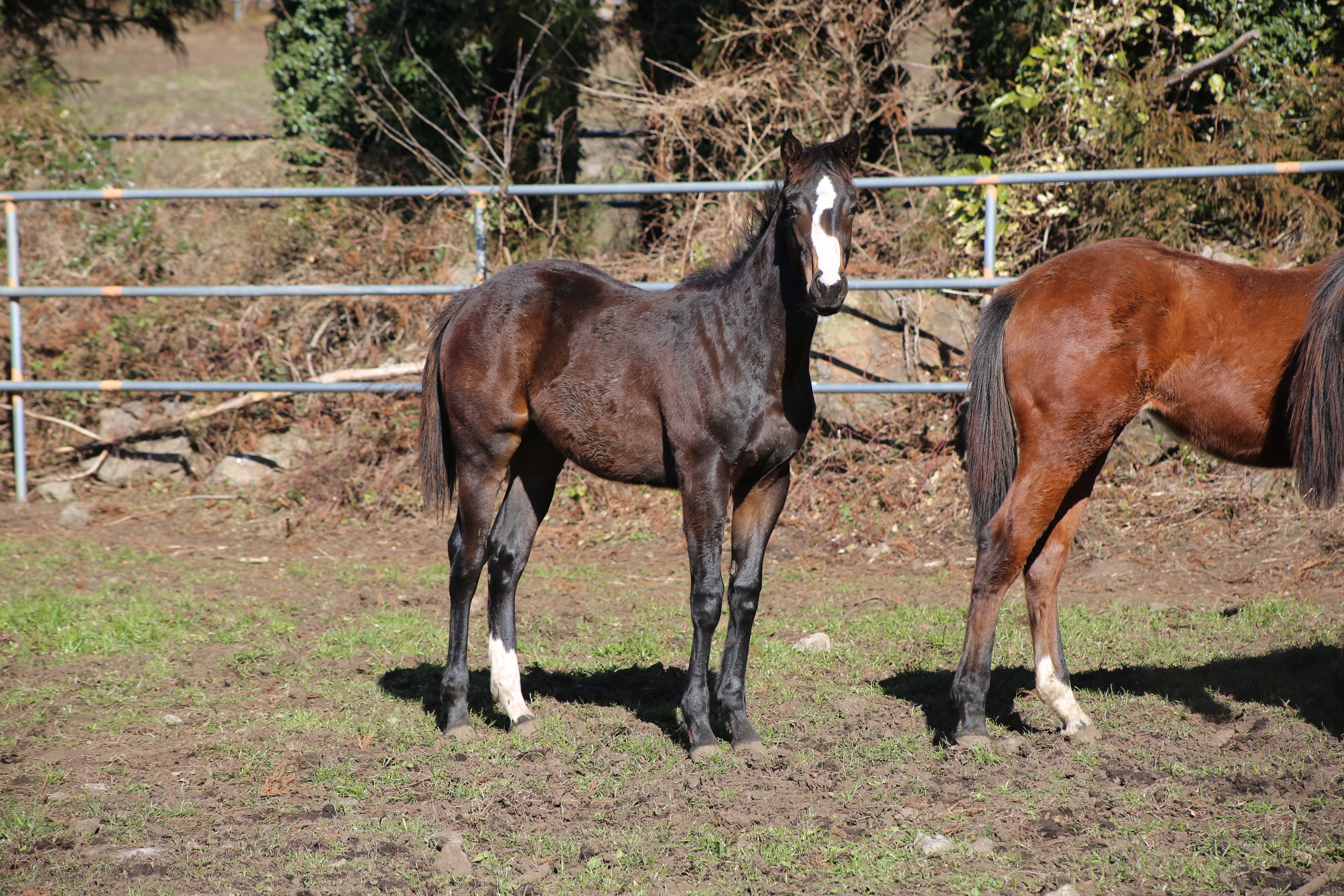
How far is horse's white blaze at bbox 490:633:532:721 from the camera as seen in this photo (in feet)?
13.1

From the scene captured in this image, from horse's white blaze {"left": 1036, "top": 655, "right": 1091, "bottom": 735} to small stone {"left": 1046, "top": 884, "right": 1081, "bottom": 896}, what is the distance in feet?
3.91

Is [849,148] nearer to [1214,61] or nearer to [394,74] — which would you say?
[1214,61]

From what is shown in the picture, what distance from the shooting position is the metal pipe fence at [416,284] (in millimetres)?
6184

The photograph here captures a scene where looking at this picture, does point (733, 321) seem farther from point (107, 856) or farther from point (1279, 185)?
point (1279, 185)

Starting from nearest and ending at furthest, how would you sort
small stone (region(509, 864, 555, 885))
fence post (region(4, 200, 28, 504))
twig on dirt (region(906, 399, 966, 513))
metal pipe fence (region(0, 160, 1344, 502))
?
small stone (region(509, 864, 555, 885)) → metal pipe fence (region(0, 160, 1344, 502)) → twig on dirt (region(906, 399, 966, 513)) → fence post (region(4, 200, 28, 504))

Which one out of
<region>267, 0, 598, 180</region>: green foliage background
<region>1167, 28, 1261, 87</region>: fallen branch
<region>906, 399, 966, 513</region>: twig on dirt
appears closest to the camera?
<region>906, 399, 966, 513</region>: twig on dirt

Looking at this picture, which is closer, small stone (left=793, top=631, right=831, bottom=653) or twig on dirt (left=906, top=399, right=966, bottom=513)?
small stone (left=793, top=631, right=831, bottom=653)

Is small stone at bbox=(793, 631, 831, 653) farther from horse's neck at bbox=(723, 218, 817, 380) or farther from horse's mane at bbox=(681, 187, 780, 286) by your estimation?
horse's mane at bbox=(681, 187, 780, 286)

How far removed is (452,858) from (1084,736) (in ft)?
7.56

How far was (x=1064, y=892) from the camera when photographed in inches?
102

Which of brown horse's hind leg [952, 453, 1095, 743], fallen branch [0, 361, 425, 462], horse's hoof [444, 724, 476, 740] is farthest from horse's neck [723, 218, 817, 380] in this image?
fallen branch [0, 361, 425, 462]

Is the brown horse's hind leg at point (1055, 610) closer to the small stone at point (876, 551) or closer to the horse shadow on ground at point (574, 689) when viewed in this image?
the horse shadow on ground at point (574, 689)

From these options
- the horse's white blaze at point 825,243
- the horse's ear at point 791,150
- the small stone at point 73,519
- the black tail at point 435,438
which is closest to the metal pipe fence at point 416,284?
the small stone at point 73,519

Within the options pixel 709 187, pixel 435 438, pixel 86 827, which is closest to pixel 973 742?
pixel 435 438
